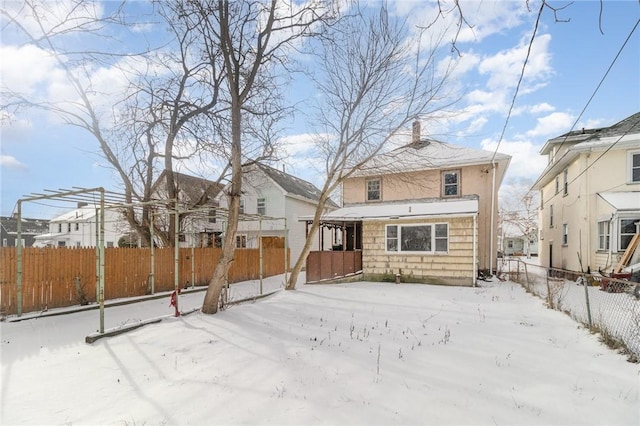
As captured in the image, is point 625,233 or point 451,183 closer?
point 625,233

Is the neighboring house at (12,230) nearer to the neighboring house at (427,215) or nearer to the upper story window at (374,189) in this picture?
the upper story window at (374,189)

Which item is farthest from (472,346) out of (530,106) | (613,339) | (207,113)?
(207,113)

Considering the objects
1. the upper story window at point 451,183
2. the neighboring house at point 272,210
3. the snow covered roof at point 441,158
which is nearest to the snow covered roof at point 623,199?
the snow covered roof at point 441,158

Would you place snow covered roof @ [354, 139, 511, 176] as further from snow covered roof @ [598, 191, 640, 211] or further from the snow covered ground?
the snow covered ground

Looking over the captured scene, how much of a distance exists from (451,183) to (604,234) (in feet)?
20.3

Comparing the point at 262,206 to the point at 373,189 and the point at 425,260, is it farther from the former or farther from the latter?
the point at 425,260

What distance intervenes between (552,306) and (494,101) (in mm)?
5102

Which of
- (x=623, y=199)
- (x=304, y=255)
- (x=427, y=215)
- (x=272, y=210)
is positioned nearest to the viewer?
(x=304, y=255)

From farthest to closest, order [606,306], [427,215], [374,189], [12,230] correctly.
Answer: [12,230]
[374,189]
[427,215]
[606,306]

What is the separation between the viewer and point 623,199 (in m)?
12.8

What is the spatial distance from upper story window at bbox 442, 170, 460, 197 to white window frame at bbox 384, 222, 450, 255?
12.6 feet

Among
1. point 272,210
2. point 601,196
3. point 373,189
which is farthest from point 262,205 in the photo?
point 601,196

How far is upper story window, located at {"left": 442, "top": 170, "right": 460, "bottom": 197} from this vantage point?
1580cm

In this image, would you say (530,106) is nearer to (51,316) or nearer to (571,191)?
(571,191)
